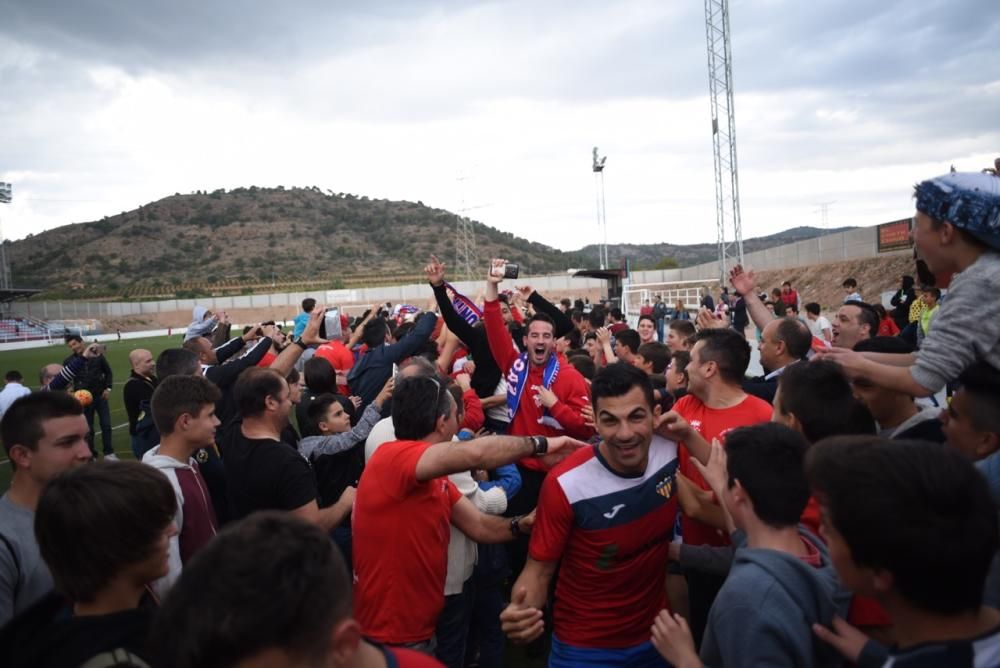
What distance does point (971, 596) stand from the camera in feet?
4.69

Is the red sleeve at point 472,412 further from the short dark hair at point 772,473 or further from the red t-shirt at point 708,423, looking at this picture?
the short dark hair at point 772,473

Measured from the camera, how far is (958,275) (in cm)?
244

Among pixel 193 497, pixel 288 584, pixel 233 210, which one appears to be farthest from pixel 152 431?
pixel 233 210

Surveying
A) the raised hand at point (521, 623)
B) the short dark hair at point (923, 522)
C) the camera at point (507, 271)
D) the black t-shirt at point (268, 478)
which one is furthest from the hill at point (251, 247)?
the short dark hair at point (923, 522)

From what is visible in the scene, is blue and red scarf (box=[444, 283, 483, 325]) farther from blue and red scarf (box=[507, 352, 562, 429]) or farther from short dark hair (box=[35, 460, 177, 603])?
short dark hair (box=[35, 460, 177, 603])

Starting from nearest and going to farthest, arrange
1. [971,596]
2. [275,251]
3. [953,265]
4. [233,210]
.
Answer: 1. [971,596]
2. [953,265]
3. [275,251]
4. [233,210]

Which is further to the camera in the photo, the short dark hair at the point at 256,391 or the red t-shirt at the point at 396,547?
the short dark hair at the point at 256,391

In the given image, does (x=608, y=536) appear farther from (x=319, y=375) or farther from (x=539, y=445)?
(x=319, y=375)

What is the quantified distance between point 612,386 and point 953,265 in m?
1.42

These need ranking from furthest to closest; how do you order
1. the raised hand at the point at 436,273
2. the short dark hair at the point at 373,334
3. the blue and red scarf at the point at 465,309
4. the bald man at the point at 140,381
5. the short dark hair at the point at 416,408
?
the short dark hair at the point at 373,334, the bald man at the point at 140,381, the blue and red scarf at the point at 465,309, the raised hand at the point at 436,273, the short dark hair at the point at 416,408

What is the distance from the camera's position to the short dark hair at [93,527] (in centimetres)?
195

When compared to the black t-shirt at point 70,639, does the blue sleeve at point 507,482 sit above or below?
below

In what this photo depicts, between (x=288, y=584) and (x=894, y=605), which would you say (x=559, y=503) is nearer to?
(x=894, y=605)

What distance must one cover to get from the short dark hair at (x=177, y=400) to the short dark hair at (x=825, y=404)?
3038mm
